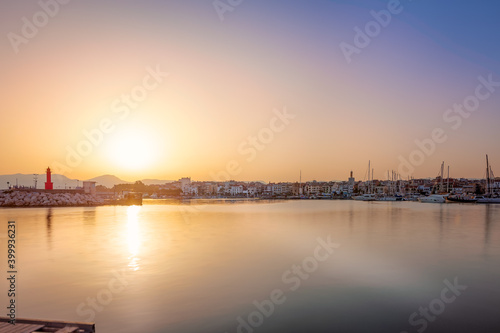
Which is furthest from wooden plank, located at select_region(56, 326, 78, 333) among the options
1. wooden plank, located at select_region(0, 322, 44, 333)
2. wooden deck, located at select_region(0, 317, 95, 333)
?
wooden plank, located at select_region(0, 322, 44, 333)

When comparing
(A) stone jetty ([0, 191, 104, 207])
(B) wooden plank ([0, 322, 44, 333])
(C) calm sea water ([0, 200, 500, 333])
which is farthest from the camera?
(A) stone jetty ([0, 191, 104, 207])

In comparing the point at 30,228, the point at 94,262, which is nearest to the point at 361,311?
the point at 94,262

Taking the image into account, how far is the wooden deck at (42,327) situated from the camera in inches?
243

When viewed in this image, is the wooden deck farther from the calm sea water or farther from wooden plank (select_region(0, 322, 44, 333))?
the calm sea water

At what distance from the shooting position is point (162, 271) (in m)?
15.2

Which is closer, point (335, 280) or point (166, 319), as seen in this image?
point (166, 319)

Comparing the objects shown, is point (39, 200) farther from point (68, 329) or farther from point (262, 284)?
point (68, 329)

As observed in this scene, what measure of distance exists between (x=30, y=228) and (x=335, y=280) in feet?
95.0

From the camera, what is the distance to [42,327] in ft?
20.9

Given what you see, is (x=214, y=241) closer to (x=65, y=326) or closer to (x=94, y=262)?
(x=94, y=262)

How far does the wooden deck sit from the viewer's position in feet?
20.2

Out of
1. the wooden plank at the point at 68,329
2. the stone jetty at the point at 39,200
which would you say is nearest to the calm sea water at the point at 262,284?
the wooden plank at the point at 68,329

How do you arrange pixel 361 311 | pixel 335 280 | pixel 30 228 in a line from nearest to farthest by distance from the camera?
pixel 361 311 → pixel 335 280 → pixel 30 228

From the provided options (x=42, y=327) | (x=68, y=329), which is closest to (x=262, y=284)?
(x=68, y=329)
